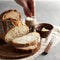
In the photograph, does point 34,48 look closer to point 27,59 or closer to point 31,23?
point 27,59

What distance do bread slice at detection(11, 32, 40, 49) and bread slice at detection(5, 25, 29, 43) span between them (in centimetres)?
5

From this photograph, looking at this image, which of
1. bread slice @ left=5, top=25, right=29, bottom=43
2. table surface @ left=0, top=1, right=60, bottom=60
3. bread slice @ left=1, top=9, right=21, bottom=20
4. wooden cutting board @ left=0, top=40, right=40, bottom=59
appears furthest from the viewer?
table surface @ left=0, top=1, right=60, bottom=60

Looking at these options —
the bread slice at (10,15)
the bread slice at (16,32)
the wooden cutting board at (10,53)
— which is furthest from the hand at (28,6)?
the wooden cutting board at (10,53)

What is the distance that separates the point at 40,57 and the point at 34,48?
0.06 meters

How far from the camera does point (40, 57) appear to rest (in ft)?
3.91

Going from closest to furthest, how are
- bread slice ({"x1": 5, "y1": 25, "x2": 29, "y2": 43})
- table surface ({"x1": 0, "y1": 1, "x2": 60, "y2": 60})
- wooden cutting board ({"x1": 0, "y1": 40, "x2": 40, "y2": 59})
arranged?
wooden cutting board ({"x1": 0, "y1": 40, "x2": 40, "y2": 59})
bread slice ({"x1": 5, "y1": 25, "x2": 29, "y2": 43})
table surface ({"x1": 0, "y1": 1, "x2": 60, "y2": 60})

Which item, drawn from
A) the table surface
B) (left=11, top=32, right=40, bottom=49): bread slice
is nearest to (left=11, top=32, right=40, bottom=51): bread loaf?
(left=11, top=32, right=40, bottom=49): bread slice

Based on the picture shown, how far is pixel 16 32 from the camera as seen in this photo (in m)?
1.32

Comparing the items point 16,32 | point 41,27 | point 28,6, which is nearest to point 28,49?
point 16,32

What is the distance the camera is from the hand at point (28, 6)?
5.07ft

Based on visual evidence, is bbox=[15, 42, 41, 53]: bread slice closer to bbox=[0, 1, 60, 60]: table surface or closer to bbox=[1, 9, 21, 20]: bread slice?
bbox=[0, 1, 60, 60]: table surface

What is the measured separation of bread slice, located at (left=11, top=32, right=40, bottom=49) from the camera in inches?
47.2

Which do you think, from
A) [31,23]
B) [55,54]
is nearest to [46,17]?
[31,23]

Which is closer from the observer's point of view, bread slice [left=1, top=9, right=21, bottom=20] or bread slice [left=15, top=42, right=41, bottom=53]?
bread slice [left=15, top=42, right=41, bottom=53]
